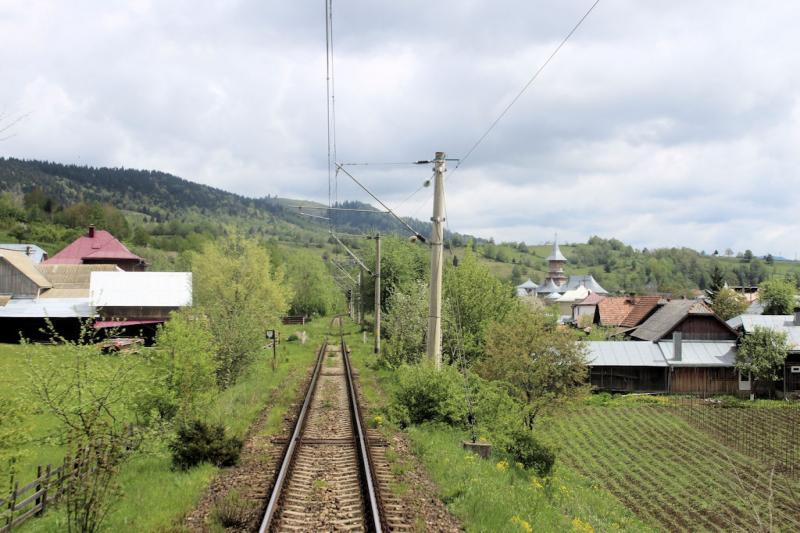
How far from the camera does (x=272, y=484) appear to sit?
1109 centimetres

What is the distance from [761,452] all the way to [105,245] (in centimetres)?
9262

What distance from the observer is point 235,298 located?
129 ft

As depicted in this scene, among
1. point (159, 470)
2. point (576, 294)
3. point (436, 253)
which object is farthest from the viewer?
point (576, 294)

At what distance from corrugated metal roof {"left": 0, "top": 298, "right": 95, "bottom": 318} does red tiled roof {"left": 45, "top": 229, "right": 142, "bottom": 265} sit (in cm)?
3409

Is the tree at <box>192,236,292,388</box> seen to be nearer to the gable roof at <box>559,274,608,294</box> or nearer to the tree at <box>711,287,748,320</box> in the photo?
the tree at <box>711,287,748,320</box>

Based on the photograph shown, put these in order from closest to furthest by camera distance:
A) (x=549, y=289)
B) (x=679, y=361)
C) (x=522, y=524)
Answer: (x=522, y=524) < (x=679, y=361) < (x=549, y=289)

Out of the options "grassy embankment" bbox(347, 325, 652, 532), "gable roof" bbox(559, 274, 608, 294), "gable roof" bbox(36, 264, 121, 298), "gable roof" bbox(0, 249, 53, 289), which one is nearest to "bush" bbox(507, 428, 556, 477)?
"grassy embankment" bbox(347, 325, 652, 532)

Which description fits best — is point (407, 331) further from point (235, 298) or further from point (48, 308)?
point (48, 308)

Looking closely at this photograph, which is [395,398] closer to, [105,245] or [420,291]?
[420,291]

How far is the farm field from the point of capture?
65.8 ft

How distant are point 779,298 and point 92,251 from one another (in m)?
98.1

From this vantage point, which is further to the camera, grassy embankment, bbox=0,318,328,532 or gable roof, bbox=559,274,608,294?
gable roof, bbox=559,274,608,294

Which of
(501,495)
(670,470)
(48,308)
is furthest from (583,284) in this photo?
(501,495)

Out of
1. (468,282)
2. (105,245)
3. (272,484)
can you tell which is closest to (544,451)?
(272,484)
